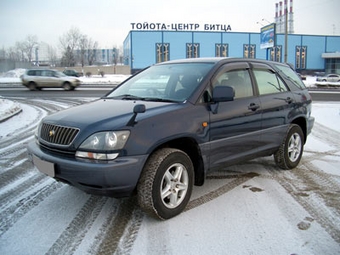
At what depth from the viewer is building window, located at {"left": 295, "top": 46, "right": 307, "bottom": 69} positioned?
71125 millimetres

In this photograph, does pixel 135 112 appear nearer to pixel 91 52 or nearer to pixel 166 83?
pixel 166 83

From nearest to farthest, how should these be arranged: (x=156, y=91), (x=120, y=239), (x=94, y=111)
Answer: (x=120, y=239), (x=94, y=111), (x=156, y=91)

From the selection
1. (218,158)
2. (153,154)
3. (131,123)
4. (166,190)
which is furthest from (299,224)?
(131,123)

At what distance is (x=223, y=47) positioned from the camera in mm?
69500

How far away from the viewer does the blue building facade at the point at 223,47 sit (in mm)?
67375

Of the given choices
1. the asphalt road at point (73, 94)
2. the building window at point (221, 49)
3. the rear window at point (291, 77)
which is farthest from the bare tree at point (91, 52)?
the rear window at point (291, 77)

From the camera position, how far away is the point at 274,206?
12.8ft

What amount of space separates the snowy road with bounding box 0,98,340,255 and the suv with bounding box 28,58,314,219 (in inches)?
13.2

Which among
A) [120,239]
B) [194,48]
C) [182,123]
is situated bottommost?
[120,239]

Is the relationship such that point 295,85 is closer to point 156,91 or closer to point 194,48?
point 156,91

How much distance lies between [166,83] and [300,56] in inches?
2914

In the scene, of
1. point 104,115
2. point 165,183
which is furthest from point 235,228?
point 104,115

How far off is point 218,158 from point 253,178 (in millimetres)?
1183

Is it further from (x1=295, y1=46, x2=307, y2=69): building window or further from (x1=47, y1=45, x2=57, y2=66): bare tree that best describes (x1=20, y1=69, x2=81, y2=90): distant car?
(x1=47, y1=45, x2=57, y2=66): bare tree
